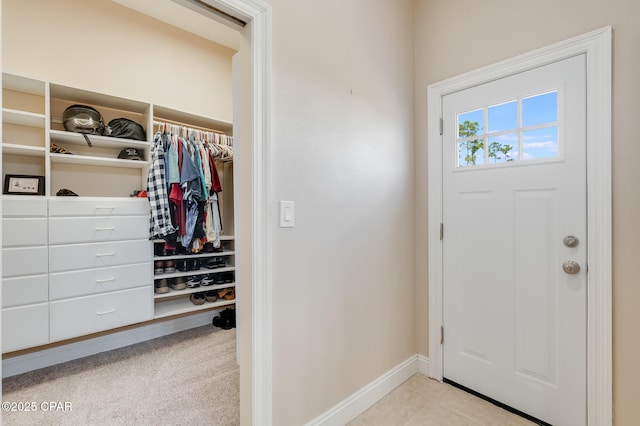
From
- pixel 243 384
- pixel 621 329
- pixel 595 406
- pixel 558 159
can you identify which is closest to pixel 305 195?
pixel 243 384

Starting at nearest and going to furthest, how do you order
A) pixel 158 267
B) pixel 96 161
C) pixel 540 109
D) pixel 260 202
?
1. pixel 260 202
2. pixel 540 109
3. pixel 96 161
4. pixel 158 267

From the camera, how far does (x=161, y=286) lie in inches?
110

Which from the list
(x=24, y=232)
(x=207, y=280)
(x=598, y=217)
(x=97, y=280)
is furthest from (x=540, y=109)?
(x=24, y=232)

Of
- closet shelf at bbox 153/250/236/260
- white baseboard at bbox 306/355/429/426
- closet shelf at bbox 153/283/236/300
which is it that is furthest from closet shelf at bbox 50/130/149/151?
white baseboard at bbox 306/355/429/426

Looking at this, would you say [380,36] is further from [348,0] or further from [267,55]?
[267,55]

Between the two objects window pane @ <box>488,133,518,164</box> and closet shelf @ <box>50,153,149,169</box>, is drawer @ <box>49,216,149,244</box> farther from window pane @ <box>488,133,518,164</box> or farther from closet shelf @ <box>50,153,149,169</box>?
window pane @ <box>488,133,518,164</box>

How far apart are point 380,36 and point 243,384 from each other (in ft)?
7.11

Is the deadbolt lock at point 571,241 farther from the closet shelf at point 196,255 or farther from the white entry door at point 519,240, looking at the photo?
the closet shelf at point 196,255

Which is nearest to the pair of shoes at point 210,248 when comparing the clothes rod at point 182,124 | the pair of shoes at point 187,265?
the pair of shoes at point 187,265

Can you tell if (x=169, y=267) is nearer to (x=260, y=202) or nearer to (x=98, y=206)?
(x=98, y=206)

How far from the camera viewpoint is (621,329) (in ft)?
4.97

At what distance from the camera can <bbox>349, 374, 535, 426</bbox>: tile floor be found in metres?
1.74

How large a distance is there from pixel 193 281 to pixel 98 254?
2.80 ft

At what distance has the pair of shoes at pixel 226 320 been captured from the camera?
3.10m
